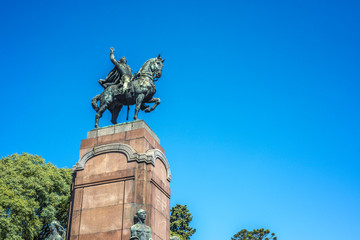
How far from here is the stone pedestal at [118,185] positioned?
1438 centimetres

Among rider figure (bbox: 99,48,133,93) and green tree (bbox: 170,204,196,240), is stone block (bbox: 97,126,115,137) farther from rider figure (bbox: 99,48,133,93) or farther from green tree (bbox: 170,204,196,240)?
green tree (bbox: 170,204,196,240)

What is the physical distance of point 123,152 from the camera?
15.6 metres

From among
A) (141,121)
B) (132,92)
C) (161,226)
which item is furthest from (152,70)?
(161,226)

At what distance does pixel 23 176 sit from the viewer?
32.5 metres

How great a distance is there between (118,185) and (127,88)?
4.64 meters

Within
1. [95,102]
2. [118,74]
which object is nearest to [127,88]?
[118,74]

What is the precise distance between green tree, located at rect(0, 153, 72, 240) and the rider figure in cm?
1348

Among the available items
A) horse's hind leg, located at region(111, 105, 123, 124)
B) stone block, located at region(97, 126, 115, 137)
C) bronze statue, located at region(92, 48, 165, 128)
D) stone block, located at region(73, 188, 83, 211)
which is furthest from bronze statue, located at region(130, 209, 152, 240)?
horse's hind leg, located at region(111, 105, 123, 124)

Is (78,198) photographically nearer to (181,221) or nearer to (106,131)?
(106,131)

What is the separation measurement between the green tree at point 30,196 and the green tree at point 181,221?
13.7 metres

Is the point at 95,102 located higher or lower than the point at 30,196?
lower

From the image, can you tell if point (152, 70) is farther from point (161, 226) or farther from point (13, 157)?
point (13, 157)

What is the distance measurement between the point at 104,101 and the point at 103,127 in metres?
1.37

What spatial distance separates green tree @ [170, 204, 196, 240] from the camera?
43.5 m
